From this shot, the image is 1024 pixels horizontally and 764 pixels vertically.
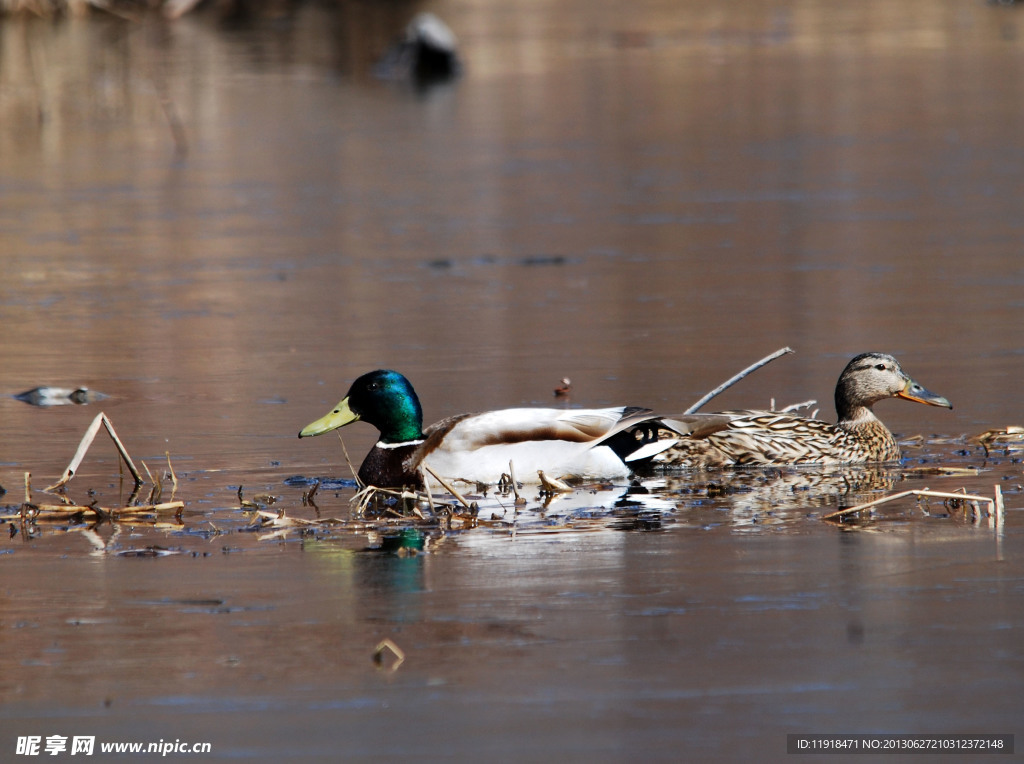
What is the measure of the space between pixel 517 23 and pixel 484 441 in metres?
50.5

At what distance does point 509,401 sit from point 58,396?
285 centimetres

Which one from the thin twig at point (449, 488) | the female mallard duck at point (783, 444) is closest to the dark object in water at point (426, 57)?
the female mallard duck at point (783, 444)

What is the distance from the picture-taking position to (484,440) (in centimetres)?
866

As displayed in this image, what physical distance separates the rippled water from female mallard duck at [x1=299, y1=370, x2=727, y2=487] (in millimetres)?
209

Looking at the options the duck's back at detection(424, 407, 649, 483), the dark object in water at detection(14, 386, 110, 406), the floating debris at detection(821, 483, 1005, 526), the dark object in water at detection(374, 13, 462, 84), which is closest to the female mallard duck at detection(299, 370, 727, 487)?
the duck's back at detection(424, 407, 649, 483)

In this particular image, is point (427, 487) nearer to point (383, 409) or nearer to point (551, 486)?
point (551, 486)

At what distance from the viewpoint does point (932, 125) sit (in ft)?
92.0

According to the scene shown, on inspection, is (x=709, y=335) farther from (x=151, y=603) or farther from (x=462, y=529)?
(x=151, y=603)

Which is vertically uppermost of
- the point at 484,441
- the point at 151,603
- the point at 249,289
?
the point at 249,289

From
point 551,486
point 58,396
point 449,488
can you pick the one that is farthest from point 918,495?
point 58,396

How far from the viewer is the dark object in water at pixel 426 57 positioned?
41594 millimetres

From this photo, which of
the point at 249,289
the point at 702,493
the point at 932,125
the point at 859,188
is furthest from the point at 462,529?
the point at 932,125

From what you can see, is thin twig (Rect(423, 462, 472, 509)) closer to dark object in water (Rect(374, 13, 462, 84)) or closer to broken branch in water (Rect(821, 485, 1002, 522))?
broken branch in water (Rect(821, 485, 1002, 522))

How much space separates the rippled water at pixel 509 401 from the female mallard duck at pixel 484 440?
0.21 m
